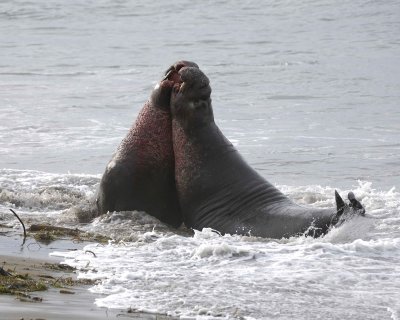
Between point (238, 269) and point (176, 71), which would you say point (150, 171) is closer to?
point (176, 71)

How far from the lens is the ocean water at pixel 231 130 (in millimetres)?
6766

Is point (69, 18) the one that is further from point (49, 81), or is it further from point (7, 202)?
point (7, 202)

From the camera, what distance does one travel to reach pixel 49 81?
22.4 meters

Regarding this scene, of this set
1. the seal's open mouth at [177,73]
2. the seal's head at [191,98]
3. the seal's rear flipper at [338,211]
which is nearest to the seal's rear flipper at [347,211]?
the seal's rear flipper at [338,211]

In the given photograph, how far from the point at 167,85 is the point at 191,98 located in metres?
0.28

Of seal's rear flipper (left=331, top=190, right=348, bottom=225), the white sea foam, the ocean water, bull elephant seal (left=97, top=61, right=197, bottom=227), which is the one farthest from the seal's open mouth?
seal's rear flipper (left=331, top=190, right=348, bottom=225)

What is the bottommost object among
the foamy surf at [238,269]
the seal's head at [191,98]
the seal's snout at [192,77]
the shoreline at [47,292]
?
the foamy surf at [238,269]

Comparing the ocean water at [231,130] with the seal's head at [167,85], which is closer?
the ocean water at [231,130]

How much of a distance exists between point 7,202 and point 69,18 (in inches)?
1061

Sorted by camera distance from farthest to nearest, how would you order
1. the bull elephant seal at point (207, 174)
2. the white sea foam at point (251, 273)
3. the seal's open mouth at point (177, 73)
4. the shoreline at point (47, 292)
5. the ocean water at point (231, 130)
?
the seal's open mouth at point (177, 73) < the bull elephant seal at point (207, 174) < the ocean water at point (231, 130) < the white sea foam at point (251, 273) < the shoreline at point (47, 292)

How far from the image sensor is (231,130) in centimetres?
1614

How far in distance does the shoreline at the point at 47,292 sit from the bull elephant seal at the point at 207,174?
1.21m

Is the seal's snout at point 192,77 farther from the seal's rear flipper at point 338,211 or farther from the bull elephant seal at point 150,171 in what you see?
the seal's rear flipper at point 338,211

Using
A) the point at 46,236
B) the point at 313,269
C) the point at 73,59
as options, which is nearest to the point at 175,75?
the point at 46,236
